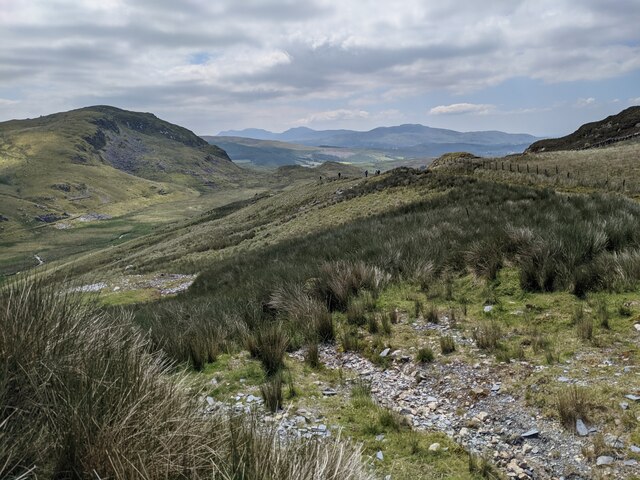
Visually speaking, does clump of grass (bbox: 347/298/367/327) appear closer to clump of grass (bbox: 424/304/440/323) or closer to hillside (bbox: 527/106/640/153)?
clump of grass (bbox: 424/304/440/323)

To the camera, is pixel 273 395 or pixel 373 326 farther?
pixel 373 326

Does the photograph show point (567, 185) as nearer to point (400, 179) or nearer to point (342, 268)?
point (400, 179)

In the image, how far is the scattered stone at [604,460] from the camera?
391 centimetres

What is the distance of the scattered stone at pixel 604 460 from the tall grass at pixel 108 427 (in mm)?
2580

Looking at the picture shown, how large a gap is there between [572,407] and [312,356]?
3898 millimetres

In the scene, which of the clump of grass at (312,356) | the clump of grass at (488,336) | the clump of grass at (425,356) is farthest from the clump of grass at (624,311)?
the clump of grass at (312,356)

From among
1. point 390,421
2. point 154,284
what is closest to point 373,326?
point 390,421

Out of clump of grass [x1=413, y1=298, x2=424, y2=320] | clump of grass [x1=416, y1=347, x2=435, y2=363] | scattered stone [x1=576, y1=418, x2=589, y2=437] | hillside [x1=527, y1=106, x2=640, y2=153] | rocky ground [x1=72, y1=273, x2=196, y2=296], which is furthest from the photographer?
hillside [x1=527, y1=106, x2=640, y2=153]

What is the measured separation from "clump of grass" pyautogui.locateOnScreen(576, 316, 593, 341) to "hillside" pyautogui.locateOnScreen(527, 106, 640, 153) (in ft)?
217

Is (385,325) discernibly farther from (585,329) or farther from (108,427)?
(108,427)

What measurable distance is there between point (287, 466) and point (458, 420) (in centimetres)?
310

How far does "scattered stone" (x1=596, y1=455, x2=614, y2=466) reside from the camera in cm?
391

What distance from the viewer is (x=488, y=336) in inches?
255

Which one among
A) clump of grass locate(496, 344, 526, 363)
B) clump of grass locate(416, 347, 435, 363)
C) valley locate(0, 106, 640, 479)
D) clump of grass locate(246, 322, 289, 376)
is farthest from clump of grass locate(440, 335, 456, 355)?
clump of grass locate(246, 322, 289, 376)
